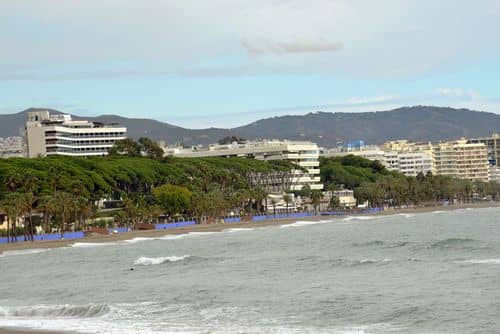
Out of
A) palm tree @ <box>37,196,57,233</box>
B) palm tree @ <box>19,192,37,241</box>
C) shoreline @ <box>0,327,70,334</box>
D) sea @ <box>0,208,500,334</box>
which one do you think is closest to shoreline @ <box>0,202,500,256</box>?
palm tree @ <box>37,196,57,233</box>

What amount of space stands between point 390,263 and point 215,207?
79570 millimetres

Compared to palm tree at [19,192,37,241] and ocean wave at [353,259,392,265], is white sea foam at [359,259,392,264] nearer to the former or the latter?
ocean wave at [353,259,392,265]

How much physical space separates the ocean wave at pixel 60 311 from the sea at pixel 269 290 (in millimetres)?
34

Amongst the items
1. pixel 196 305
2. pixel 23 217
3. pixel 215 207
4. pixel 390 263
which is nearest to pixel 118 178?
pixel 215 207

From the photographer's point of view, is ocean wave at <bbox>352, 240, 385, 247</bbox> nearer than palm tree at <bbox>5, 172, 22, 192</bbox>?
Yes

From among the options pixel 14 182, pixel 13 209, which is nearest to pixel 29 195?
pixel 13 209

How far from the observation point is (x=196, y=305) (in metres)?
35.2

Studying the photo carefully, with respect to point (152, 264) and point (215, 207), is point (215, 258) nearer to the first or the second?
point (152, 264)

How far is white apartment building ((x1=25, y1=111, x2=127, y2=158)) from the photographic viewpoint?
184750 mm

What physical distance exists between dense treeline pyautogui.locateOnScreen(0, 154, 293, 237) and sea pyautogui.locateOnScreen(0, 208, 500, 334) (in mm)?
39305

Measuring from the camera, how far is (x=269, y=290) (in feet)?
129

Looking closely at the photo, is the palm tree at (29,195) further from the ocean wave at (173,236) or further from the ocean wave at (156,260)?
the ocean wave at (156,260)

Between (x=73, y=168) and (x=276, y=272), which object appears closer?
(x=276, y=272)

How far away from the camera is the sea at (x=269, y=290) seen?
30062 millimetres
